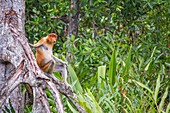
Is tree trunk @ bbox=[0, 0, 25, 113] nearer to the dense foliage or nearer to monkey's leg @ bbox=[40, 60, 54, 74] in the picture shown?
monkey's leg @ bbox=[40, 60, 54, 74]

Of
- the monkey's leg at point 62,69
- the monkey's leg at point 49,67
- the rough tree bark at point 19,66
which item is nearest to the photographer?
the rough tree bark at point 19,66

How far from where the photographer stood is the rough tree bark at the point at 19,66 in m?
2.66

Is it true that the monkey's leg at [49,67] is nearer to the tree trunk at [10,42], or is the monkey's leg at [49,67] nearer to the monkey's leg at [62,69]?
the monkey's leg at [62,69]

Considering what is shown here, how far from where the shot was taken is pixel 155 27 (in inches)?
229

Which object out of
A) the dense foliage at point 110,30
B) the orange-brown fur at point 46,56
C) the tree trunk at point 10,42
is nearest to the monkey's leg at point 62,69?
the orange-brown fur at point 46,56

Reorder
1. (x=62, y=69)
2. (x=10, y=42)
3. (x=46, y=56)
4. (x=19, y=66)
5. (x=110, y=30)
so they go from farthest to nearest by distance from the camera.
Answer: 1. (x=110, y=30)
2. (x=46, y=56)
3. (x=62, y=69)
4. (x=10, y=42)
5. (x=19, y=66)

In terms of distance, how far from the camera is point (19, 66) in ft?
9.30

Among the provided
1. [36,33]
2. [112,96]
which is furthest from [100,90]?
[36,33]

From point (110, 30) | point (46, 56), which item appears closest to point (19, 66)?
point (46, 56)

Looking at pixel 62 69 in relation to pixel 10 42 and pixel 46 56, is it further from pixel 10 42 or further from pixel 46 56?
pixel 10 42

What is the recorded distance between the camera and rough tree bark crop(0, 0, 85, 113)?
2662 millimetres

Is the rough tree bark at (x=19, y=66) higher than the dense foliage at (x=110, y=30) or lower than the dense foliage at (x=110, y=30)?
higher

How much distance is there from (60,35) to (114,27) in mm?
663

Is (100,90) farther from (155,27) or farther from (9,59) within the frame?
(155,27)
